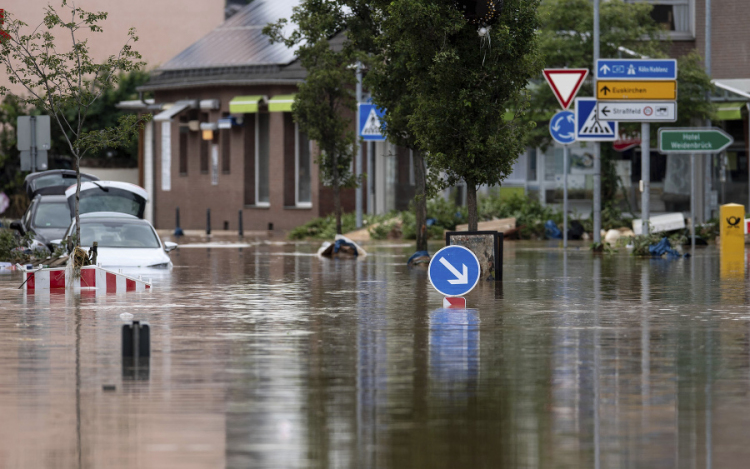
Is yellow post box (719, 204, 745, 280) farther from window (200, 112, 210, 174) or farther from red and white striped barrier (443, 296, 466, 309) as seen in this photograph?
window (200, 112, 210, 174)

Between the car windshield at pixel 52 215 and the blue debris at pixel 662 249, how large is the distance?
12.9 meters

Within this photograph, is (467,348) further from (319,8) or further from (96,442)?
(319,8)

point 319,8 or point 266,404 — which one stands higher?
point 319,8

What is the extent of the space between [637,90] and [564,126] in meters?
2.64

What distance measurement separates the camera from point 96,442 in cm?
749

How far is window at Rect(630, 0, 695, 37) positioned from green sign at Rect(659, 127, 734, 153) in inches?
623

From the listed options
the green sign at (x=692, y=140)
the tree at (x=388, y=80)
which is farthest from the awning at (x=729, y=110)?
the tree at (x=388, y=80)

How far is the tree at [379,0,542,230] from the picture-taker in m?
20.5

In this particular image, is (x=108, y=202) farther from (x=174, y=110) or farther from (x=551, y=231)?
(x=174, y=110)

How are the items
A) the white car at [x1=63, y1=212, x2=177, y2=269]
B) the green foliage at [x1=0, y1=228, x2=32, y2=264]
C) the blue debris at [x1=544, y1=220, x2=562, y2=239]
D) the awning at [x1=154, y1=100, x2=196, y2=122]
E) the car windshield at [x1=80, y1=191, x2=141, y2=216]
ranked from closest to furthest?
the white car at [x1=63, y1=212, x2=177, y2=269]
the green foliage at [x1=0, y1=228, x2=32, y2=264]
the car windshield at [x1=80, y1=191, x2=141, y2=216]
the blue debris at [x1=544, y1=220, x2=562, y2=239]
the awning at [x1=154, y1=100, x2=196, y2=122]

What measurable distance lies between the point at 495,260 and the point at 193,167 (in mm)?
33129

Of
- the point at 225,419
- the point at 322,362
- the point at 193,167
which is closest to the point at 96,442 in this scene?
the point at 225,419

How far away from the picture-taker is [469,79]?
2059 cm

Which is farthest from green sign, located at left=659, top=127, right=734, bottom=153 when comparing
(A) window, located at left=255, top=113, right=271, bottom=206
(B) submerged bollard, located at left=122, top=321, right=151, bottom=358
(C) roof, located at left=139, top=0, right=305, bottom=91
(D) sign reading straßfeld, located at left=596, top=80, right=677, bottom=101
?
(A) window, located at left=255, top=113, right=271, bottom=206
